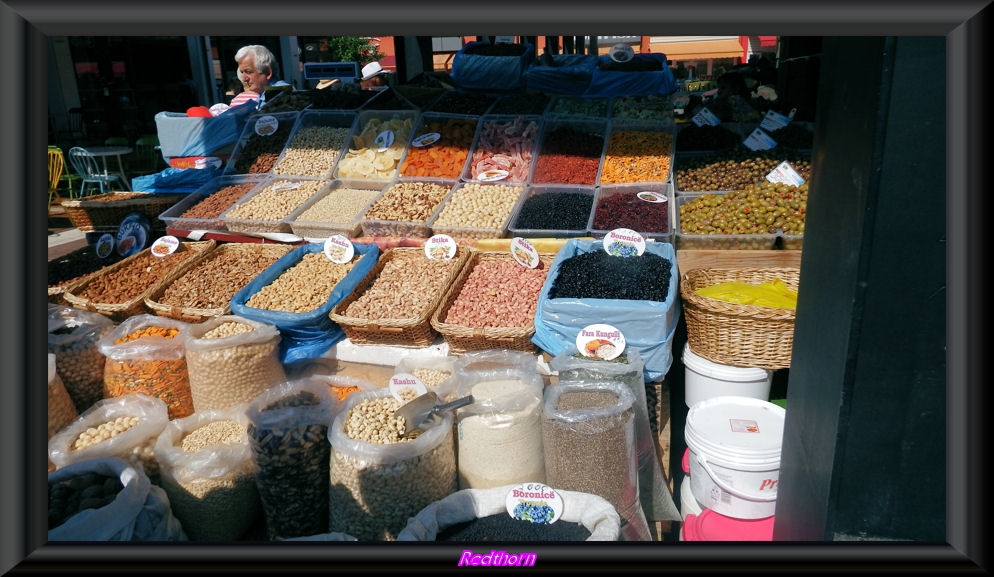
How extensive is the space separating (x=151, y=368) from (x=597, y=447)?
1.86m

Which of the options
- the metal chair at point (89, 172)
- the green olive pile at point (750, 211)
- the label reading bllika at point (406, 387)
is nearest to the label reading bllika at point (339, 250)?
the label reading bllika at point (406, 387)

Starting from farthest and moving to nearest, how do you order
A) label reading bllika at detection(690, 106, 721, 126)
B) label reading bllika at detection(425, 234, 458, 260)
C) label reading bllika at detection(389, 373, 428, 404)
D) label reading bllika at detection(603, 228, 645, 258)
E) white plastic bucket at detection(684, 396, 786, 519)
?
1. label reading bllika at detection(690, 106, 721, 126)
2. label reading bllika at detection(425, 234, 458, 260)
3. label reading bllika at detection(603, 228, 645, 258)
4. label reading bllika at detection(389, 373, 428, 404)
5. white plastic bucket at detection(684, 396, 786, 519)

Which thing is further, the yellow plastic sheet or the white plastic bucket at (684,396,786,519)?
the yellow plastic sheet

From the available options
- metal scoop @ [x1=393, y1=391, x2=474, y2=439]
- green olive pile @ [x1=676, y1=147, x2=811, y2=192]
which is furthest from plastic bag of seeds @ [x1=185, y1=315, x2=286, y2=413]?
green olive pile @ [x1=676, y1=147, x2=811, y2=192]

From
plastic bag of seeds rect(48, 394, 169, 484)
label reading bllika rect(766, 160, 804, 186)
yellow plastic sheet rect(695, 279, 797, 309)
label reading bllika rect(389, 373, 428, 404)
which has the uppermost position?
label reading bllika rect(766, 160, 804, 186)

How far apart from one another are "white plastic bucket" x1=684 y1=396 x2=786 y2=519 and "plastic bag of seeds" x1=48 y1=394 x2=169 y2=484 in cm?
186

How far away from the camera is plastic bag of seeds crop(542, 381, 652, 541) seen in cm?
205

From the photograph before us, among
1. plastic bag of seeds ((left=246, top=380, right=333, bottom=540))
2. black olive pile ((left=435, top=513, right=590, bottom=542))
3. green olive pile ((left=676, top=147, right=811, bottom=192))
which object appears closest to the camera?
black olive pile ((left=435, top=513, right=590, bottom=542))

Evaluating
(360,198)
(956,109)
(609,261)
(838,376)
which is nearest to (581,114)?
(360,198)

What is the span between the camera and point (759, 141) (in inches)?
168

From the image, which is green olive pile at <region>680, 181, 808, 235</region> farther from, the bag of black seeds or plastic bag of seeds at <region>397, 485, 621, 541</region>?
plastic bag of seeds at <region>397, 485, 621, 541</region>

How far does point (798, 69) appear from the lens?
20.2 feet

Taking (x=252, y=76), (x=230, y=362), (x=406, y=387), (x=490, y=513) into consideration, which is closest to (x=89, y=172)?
(x=252, y=76)

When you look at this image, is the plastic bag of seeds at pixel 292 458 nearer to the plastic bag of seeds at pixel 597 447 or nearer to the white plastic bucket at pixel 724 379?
the plastic bag of seeds at pixel 597 447
